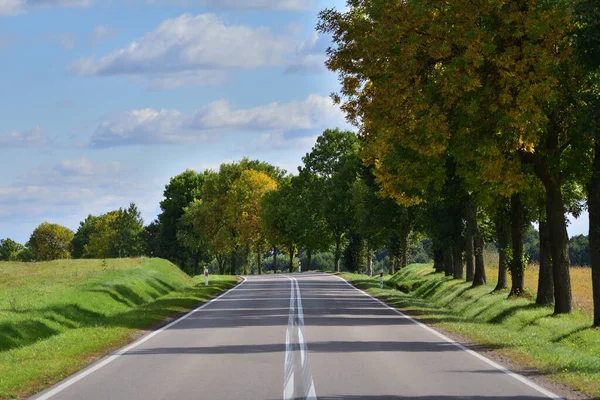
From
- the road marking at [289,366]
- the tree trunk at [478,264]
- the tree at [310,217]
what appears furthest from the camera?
the tree at [310,217]

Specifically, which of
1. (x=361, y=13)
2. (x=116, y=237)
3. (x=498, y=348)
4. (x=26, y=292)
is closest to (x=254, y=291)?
(x=26, y=292)

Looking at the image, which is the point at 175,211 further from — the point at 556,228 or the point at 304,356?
the point at 304,356

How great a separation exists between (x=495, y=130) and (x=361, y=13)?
27.1ft

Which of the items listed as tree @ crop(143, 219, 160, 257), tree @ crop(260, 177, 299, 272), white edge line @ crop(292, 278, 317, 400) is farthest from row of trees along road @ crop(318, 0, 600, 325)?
tree @ crop(143, 219, 160, 257)

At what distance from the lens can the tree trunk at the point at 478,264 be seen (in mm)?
41844

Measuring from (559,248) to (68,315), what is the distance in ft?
47.6

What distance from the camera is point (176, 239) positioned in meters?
121

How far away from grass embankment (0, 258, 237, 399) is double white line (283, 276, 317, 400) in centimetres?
378

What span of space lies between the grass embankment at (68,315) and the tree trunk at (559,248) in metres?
11.7

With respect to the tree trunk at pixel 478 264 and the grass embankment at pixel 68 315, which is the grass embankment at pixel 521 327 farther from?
the grass embankment at pixel 68 315

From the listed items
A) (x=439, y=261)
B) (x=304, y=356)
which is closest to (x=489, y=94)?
(x=304, y=356)

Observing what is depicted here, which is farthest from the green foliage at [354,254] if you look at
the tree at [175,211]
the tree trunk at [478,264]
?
the tree trunk at [478,264]

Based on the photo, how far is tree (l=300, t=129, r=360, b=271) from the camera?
91.6m

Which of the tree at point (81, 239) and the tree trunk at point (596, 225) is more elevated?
the tree at point (81, 239)
